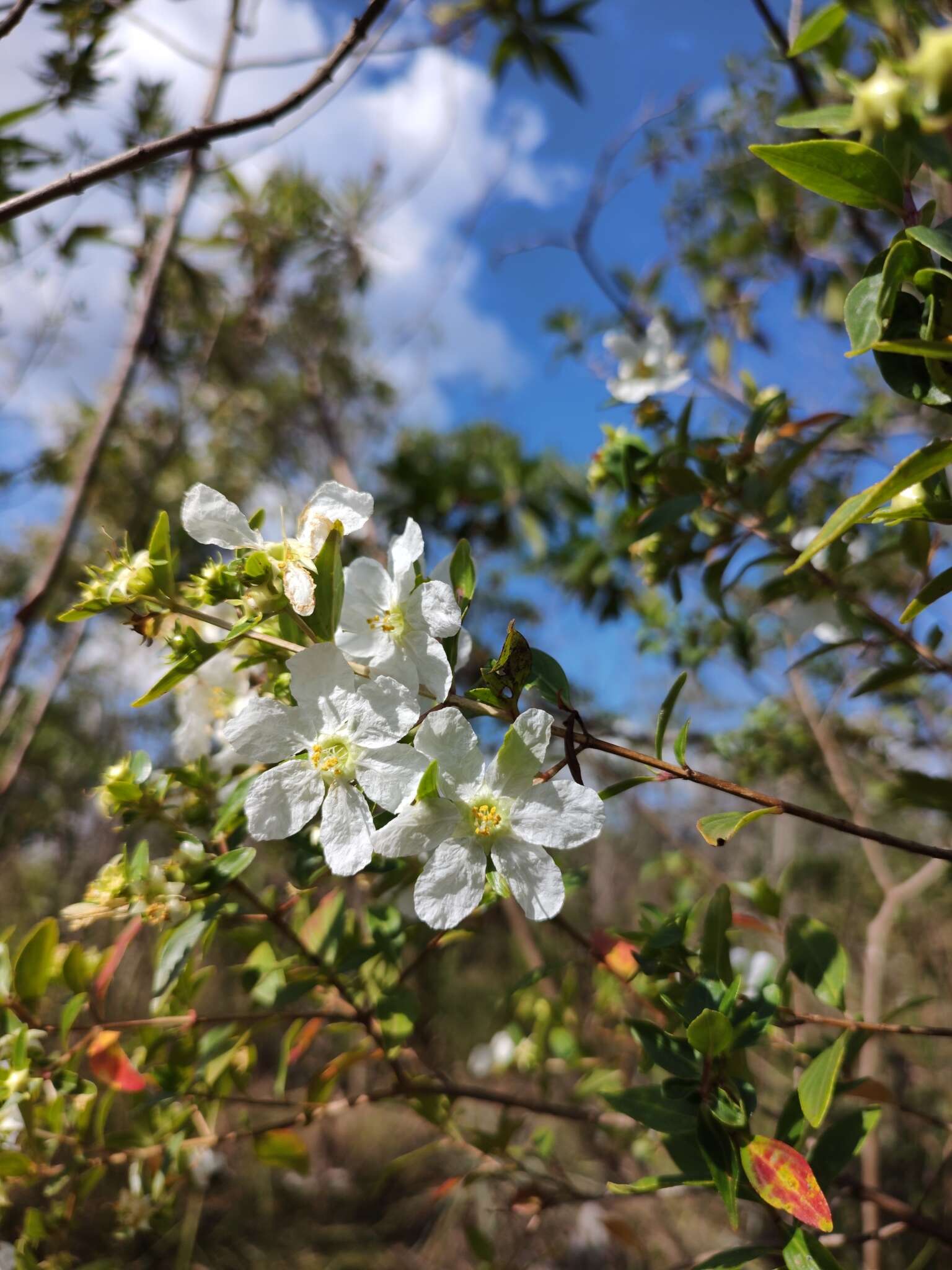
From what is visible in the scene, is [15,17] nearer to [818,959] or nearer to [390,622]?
[390,622]

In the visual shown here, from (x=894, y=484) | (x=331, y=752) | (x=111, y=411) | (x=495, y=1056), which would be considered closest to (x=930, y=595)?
(x=894, y=484)

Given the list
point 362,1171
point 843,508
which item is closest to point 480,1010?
point 362,1171

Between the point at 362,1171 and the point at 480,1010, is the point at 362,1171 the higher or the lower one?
the lower one

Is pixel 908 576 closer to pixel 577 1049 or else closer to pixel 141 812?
pixel 577 1049

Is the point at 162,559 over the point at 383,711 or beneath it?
over

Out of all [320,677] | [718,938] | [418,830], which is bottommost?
[718,938]

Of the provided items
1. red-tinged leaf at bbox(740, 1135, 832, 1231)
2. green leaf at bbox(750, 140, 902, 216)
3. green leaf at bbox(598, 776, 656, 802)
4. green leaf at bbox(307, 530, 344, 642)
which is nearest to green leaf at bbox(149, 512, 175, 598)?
green leaf at bbox(307, 530, 344, 642)

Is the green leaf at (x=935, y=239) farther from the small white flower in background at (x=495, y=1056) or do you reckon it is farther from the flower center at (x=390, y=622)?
the small white flower in background at (x=495, y=1056)
